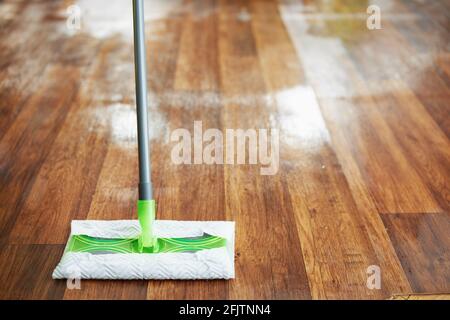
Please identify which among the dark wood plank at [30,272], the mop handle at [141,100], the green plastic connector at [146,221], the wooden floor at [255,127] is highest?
the mop handle at [141,100]

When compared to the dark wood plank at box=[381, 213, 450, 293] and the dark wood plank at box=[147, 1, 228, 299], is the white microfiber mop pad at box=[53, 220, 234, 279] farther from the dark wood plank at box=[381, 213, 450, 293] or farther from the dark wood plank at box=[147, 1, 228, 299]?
the dark wood plank at box=[381, 213, 450, 293]

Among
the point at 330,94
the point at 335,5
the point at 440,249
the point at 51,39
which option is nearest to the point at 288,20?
the point at 335,5

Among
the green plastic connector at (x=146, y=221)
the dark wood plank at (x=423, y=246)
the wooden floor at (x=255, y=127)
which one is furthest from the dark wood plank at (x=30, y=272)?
the dark wood plank at (x=423, y=246)

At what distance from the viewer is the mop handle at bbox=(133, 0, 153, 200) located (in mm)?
1389

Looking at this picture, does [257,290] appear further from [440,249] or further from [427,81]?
[427,81]

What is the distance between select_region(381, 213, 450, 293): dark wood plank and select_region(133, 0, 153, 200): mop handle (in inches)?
21.1

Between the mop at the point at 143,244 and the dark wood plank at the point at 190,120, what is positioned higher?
the mop at the point at 143,244

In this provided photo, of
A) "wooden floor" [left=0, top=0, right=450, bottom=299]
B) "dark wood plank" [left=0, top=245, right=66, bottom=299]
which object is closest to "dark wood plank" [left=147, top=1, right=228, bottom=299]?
"wooden floor" [left=0, top=0, right=450, bottom=299]

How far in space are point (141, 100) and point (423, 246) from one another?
657mm

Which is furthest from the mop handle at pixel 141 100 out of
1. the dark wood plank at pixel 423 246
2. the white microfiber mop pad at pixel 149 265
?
the dark wood plank at pixel 423 246

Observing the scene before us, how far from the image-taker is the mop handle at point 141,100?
1.39 metres

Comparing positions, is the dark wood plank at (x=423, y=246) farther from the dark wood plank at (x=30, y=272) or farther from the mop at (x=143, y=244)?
the dark wood plank at (x=30, y=272)

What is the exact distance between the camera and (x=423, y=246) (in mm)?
1514

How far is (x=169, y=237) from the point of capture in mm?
1483
